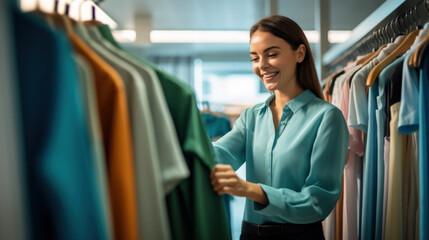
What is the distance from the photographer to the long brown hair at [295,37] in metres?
1.05

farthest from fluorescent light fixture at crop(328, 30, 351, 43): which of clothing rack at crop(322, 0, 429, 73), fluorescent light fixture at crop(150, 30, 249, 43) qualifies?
clothing rack at crop(322, 0, 429, 73)

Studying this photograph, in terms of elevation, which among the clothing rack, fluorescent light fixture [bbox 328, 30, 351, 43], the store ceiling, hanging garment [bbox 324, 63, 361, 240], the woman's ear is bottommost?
hanging garment [bbox 324, 63, 361, 240]

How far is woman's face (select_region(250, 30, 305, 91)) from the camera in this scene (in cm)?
105

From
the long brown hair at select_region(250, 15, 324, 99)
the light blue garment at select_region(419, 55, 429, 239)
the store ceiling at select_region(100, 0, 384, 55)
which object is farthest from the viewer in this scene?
the store ceiling at select_region(100, 0, 384, 55)

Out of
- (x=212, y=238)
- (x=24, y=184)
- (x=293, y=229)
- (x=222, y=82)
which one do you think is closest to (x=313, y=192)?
(x=293, y=229)

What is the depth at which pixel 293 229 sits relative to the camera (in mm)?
1066

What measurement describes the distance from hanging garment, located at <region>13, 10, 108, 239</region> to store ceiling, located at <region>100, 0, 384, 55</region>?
3.42 meters

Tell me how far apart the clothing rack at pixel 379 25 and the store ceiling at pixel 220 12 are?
194cm

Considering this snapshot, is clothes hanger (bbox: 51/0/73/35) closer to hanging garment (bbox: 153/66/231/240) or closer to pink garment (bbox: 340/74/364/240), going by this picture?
hanging garment (bbox: 153/66/231/240)

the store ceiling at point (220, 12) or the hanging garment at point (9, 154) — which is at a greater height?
the store ceiling at point (220, 12)

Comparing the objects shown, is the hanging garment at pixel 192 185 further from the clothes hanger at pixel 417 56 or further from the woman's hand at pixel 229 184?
the clothes hanger at pixel 417 56

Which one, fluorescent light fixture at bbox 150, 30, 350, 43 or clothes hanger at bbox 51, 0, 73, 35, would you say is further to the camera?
fluorescent light fixture at bbox 150, 30, 350, 43

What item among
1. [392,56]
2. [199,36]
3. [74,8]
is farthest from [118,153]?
[199,36]

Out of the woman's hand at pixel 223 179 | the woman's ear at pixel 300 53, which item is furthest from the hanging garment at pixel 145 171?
the woman's ear at pixel 300 53
